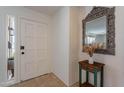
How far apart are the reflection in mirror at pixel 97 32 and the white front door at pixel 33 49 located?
1540mm

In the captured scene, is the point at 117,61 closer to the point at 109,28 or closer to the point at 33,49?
the point at 109,28

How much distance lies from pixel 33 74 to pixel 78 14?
2262 mm

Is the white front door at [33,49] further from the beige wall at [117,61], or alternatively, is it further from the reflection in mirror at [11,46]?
the beige wall at [117,61]

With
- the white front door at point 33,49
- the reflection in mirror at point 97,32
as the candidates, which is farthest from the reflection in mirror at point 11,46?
the reflection in mirror at point 97,32

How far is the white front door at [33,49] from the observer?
2836 millimetres

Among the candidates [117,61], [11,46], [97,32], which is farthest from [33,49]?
[117,61]

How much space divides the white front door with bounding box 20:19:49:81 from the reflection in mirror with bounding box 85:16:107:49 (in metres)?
1.54

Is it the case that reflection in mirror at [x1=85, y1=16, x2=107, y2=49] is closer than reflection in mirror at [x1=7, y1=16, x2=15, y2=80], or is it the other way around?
reflection in mirror at [x1=85, y1=16, x2=107, y2=49]

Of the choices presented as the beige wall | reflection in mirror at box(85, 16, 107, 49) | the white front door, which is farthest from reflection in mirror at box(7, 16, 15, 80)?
the beige wall

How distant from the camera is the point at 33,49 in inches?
122

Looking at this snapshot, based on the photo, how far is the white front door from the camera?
112 inches

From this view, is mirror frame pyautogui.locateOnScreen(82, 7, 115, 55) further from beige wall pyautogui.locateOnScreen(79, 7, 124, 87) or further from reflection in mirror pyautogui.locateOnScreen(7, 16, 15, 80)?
reflection in mirror pyautogui.locateOnScreen(7, 16, 15, 80)
